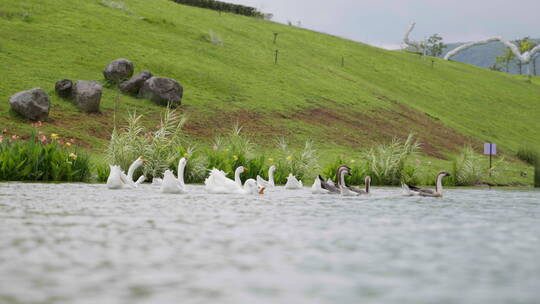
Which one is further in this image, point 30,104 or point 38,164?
point 30,104

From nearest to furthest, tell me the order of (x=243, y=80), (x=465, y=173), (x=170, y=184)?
(x=170, y=184) < (x=465, y=173) < (x=243, y=80)

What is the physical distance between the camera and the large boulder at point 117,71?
133 feet

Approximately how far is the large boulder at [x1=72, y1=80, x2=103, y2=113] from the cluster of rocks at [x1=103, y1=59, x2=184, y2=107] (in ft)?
15.0

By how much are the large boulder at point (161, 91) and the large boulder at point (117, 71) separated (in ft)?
6.01

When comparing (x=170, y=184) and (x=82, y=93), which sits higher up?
(x=82, y=93)

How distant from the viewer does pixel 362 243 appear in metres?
8.23

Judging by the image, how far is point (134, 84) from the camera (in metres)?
40.0

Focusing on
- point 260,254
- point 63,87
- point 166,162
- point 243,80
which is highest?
point 243,80

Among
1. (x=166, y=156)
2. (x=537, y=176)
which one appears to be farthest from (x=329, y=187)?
(x=537, y=176)

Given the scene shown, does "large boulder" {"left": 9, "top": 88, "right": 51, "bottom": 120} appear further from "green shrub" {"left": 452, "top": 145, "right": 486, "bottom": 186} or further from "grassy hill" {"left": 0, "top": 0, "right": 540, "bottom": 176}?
"green shrub" {"left": 452, "top": 145, "right": 486, "bottom": 186}

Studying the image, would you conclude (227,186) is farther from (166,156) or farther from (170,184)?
(166,156)

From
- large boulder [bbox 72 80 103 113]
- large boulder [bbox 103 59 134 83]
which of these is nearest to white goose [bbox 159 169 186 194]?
large boulder [bbox 72 80 103 113]

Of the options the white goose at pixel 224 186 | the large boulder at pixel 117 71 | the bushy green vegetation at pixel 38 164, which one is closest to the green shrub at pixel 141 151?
the bushy green vegetation at pixel 38 164

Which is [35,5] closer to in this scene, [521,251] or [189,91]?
[189,91]
